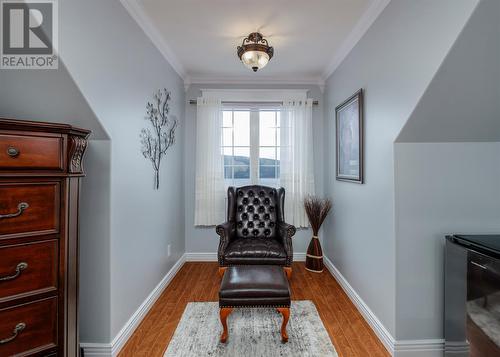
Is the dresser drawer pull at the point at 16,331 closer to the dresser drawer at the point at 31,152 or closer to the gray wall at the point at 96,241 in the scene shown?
the gray wall at the point at 96,241

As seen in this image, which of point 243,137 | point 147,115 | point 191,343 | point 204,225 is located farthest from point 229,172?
point 191,343

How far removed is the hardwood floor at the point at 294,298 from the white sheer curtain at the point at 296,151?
107 cm

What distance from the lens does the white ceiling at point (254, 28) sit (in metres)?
2.07

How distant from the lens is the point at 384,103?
1.97m

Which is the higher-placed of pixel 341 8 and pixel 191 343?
pixel 341 8

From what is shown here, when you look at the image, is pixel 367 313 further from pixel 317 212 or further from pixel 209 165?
pixel 209 165

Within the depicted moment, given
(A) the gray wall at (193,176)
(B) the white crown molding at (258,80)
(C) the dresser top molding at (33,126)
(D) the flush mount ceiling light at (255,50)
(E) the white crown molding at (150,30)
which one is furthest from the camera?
(A) the gray wall at (193,176)

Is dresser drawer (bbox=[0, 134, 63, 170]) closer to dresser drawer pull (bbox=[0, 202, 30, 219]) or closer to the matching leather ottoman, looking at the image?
dresser drawer pull (bbox=[0, 202, 30, 219])

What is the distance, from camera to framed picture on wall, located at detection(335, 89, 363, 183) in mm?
2396

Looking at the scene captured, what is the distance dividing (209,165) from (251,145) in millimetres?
686

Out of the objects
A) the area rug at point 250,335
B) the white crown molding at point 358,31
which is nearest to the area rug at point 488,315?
the area rug at point 250,335

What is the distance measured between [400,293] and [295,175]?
2058 millimetres

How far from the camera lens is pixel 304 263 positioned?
3.63 m

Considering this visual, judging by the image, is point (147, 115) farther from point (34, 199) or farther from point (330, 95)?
point (330, 95)
